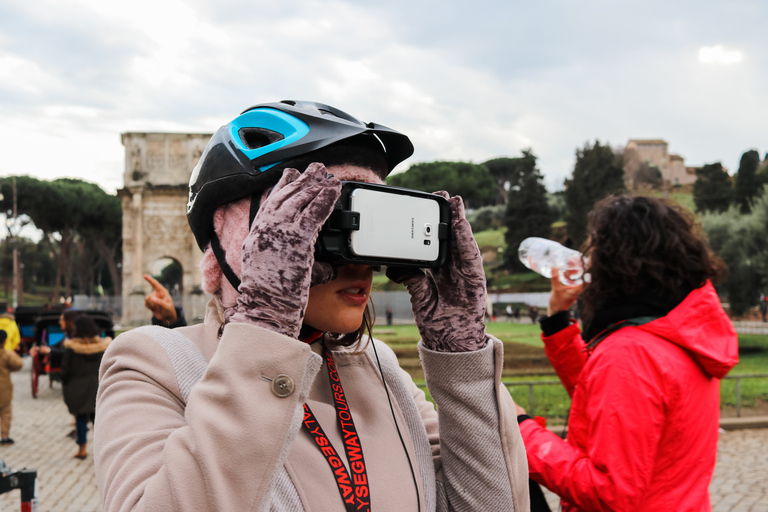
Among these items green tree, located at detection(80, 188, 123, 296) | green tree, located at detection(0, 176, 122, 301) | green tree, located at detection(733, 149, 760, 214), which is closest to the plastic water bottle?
green tree, located at detection(0, 176, 122, 301)

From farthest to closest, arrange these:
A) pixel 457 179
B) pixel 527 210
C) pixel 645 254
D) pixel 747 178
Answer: pixel 457 179, pixel 527 210, pixel 747 178, pixel 645 254

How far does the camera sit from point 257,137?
1462 mm

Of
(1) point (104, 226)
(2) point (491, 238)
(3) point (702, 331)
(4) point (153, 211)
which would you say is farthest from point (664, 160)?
(3) point (702, 331)

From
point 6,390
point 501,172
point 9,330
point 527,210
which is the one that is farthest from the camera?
point 501,172

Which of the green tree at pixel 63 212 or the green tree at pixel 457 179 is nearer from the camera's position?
the green tree at pixel 63 212

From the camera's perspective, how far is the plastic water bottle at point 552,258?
9.44 feet

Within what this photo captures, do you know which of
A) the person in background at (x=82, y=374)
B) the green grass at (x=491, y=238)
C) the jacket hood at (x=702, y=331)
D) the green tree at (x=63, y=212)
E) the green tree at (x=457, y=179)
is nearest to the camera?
the jacket hood at (x=702, y=331)

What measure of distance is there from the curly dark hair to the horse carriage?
36.0ft

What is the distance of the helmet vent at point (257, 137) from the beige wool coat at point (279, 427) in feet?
1.35

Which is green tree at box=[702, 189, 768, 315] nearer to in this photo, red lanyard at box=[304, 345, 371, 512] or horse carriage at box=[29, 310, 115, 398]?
horse carriage at box=[29, 310, 115, 398]

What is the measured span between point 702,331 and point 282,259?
64.2 inches

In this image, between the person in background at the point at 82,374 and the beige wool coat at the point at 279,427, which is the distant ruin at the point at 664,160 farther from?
the beige wool coat at the point at 279,427

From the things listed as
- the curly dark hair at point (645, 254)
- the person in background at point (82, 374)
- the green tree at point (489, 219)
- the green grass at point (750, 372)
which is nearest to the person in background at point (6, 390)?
the person in background at point (82, 374)

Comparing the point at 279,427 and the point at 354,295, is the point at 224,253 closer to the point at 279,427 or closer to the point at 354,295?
the point at 354,295
